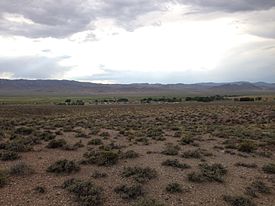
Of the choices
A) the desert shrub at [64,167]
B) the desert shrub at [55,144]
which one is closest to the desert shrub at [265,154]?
the desert shrub at [64,167]

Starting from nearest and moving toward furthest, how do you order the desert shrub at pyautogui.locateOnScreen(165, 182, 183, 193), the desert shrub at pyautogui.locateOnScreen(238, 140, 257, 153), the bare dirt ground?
the bare dirt ground, the desert shrub at pyautogui.locateOnScreen(165, 182, 183, 193), the desert shrub at pyautogui.locateOnScreen(238, 140, 257, 153)

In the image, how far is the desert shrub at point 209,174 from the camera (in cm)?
1268

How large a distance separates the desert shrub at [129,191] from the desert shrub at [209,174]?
244 centimetres

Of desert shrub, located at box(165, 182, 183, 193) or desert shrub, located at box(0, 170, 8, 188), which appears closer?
desert shrub, located at box(0, 170, 8, 188)

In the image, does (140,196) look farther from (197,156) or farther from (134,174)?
(197,156)

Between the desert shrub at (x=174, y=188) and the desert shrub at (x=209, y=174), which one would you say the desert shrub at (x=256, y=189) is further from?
the desert shrub at (x=174, y=188)

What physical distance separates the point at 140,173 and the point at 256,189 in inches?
163

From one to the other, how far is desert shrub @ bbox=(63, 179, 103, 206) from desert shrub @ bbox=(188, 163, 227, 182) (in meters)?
3.67

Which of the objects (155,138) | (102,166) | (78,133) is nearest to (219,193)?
(102,166)

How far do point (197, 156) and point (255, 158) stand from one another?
9.90 ft

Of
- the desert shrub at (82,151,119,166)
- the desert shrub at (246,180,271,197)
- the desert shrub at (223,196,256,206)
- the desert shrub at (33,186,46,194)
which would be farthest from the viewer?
the desert shrub at (82,151,119,166)

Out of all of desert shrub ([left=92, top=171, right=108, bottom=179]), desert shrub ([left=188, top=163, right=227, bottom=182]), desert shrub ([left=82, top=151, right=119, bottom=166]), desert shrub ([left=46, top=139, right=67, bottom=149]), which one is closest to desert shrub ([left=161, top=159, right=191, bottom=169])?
desert shrub ([left=188, top=163, right=227, bottom=182])

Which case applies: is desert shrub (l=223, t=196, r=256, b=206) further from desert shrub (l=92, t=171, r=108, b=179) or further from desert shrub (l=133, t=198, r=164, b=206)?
desert shrub (l=92, t=171, r=108, b=179)

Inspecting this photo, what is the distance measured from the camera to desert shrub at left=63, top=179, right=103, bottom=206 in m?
10.1
